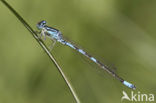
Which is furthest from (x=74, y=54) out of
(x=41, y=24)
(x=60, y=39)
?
(x=41, y=24)

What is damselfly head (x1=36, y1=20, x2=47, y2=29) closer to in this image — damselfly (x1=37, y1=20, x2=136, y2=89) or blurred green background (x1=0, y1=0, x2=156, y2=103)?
damselfly (x1=37, y1=20, x2=136, y2=89)

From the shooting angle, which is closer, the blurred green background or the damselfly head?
the damselfly head

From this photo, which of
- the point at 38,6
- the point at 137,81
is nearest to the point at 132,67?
the point at 137,81

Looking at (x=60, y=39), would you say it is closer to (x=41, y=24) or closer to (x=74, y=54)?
(x=41, y=24)

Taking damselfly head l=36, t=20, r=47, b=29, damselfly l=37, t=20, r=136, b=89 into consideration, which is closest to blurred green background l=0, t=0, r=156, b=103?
damselfly l=37, t=20, r=136, b=89

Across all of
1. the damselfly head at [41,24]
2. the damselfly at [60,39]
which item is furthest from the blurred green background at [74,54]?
the damselfly head at [41,24]

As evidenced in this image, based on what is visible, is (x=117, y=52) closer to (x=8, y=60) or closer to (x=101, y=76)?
(x=101, y=76)

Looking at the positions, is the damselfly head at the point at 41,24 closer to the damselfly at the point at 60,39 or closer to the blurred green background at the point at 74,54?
the damselfly at the point at 60,39

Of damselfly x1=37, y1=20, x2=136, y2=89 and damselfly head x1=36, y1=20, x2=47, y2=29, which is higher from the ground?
damselfly head x1=36, y1=20, x2=47, y2=29

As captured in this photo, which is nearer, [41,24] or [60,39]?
→ [41,24]
